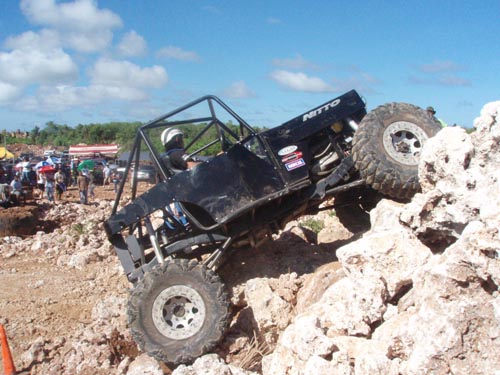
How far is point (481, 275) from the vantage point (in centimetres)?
312

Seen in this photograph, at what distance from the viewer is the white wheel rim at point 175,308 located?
212 inches

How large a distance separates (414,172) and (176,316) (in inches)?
109

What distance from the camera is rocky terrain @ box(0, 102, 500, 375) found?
315 centimetres

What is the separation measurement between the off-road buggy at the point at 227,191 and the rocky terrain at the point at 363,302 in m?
0.37

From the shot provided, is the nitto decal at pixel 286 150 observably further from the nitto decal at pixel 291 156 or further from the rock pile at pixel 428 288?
the rock pile at pixel 428 288

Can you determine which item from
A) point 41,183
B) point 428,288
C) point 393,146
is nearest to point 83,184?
point 41,183

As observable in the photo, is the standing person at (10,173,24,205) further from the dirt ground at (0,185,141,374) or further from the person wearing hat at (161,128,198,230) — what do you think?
the person wearing hat at (161,128,198,230)

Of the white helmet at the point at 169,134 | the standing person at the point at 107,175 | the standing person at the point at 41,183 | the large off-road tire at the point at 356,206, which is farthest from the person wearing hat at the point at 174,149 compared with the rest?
the standing person at the point at 107,175

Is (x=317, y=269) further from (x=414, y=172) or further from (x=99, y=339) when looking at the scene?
(x=99, y=339)

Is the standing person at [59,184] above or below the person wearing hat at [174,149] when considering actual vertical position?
above

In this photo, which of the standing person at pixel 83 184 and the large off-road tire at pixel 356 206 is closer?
the large off-road tire at pixel 356 206

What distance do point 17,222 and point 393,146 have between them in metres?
9.61

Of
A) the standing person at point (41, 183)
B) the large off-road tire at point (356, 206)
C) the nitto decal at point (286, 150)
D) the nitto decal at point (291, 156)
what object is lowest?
the large off-road tire at point (356, 206)

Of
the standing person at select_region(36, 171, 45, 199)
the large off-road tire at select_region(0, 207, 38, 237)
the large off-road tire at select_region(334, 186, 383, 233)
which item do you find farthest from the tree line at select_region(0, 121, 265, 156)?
the large off-road tire at select_region(334, 186, 383, 233)
